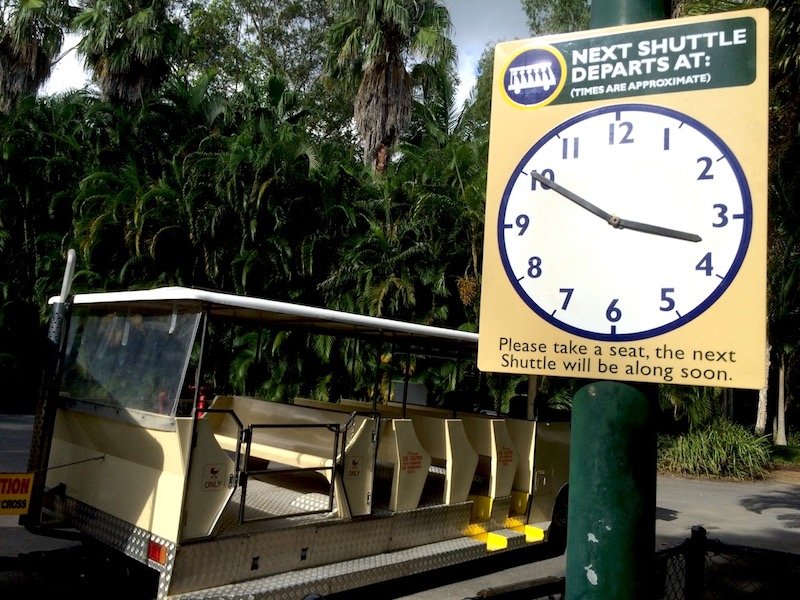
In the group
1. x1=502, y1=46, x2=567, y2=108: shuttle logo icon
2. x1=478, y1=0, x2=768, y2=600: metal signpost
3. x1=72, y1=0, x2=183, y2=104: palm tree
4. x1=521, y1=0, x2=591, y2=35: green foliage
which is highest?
x1=521, y1=0, x2=591, y2=35: green foliage

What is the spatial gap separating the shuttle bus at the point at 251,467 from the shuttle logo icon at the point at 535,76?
299 cm

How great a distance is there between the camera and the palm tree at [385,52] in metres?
19.0

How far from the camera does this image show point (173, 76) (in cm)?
1903

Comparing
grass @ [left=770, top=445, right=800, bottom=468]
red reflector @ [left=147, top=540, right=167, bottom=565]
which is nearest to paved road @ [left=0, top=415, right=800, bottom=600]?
grass @ [left=770, top=445, right=800, bottom=468]

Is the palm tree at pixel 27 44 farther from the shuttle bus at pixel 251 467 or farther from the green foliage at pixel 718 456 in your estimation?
the green foliage at pixel 718 456

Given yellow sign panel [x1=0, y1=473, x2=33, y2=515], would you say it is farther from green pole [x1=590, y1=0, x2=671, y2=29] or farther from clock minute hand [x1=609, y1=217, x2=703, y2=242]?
green pole [x1=590, y1=0, x2=671, y2=29]

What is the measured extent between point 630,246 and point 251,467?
622 centimetres

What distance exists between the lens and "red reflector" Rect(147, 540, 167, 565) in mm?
4539

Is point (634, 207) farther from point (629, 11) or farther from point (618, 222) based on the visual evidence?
point (629, 11)

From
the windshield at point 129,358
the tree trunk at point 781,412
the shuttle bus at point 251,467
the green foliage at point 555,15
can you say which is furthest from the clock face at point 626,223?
the green foliage at point 555,15

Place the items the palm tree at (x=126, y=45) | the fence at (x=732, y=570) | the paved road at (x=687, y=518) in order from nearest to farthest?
the fence at (x=732, y=570) → the paved road at (x=687, y=518) → the palm tree at (x=126, y=45)

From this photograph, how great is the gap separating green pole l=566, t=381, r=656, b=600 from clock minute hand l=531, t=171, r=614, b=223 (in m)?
0.45

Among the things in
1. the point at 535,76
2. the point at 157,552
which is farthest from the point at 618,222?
the point at 157,552

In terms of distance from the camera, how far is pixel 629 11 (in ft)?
7.11
